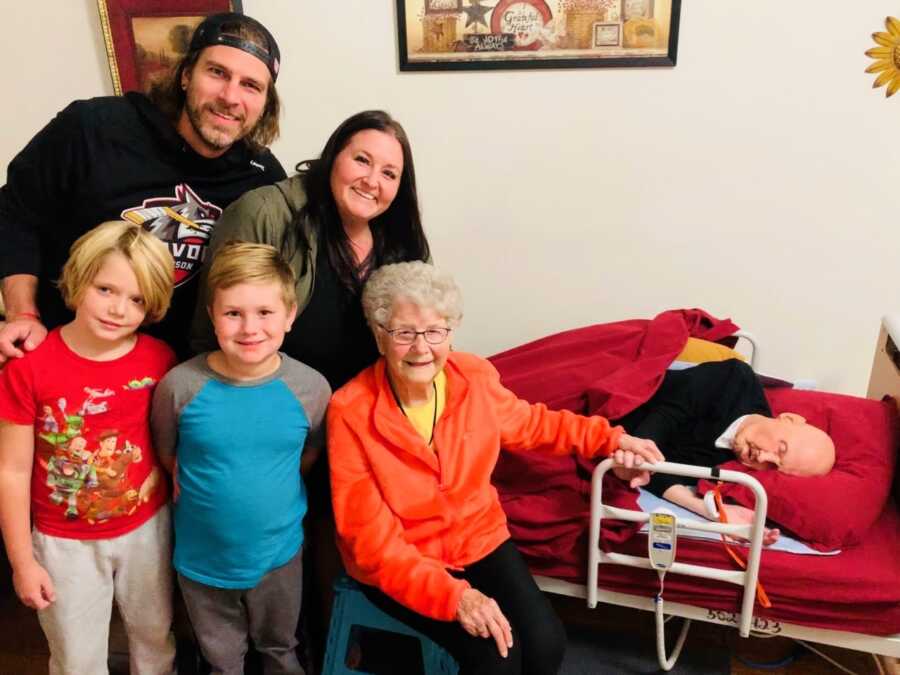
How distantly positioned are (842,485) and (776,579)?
0.29 meters

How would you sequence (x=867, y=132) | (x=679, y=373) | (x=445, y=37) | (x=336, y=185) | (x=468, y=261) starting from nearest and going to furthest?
1. (x=336, y=185)
2. (x=679, y=373)
3. (x=867, y=132)
4. (x=445, y=37)
5. (x=468, y=261)

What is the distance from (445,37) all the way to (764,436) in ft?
5.28

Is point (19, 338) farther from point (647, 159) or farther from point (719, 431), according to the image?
point (647, 159)

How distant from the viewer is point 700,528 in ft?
5.16

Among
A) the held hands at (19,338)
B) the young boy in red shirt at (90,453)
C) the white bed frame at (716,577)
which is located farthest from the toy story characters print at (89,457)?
the white bed frame at (716,577)

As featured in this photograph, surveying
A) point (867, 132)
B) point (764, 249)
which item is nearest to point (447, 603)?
point (764, 249)

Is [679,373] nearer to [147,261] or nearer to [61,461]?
[147,261]

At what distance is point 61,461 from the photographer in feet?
4.83

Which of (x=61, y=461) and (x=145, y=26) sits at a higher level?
(x=145, y=26)

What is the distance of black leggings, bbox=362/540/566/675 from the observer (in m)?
1.46

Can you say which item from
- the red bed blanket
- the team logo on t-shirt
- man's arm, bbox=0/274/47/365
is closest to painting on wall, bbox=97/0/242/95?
the team logo on t-shirt

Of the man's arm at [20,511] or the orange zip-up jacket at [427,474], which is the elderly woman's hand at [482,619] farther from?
the man's arm at [20,511]

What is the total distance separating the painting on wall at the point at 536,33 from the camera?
225 cm

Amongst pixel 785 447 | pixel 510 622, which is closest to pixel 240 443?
pixel 510 622
